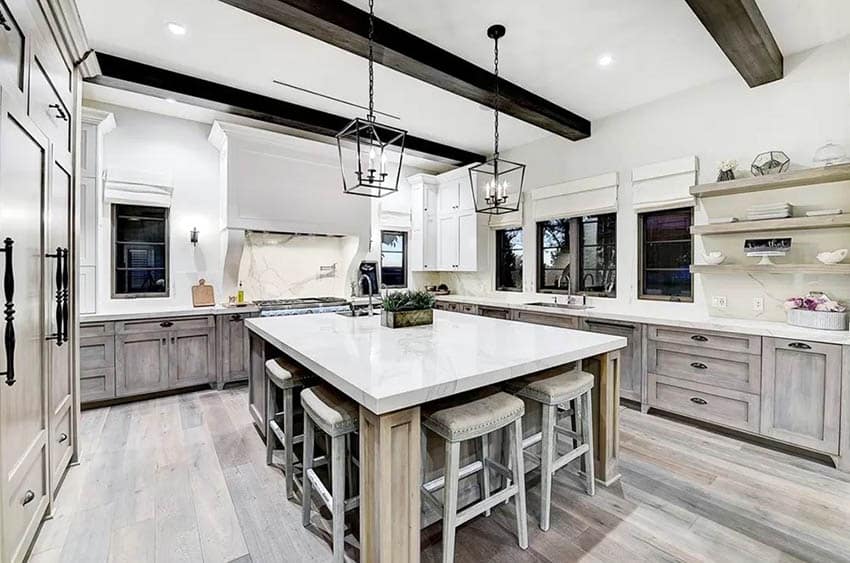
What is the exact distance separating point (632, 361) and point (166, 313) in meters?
4.51

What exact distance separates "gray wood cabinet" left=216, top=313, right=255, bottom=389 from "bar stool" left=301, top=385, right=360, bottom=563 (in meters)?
2.67

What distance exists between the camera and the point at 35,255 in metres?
1.85

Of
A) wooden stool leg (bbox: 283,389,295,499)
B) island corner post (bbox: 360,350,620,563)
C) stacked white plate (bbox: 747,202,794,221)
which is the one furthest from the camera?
stacked white plate (bbox: 747,202,794,221)

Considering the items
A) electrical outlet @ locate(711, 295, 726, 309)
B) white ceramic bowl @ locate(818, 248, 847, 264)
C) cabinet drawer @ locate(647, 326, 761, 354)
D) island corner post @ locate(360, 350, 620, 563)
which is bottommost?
island corner post @ locate(360, 350, 620, 563)

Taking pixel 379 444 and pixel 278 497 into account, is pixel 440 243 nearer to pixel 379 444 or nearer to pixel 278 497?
pixel 278 497

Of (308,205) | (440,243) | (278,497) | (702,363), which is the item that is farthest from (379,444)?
(440,243)

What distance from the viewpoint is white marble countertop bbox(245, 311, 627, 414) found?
1.48 m

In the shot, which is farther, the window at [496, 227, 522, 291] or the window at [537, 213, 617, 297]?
the window at [496, 227, 522, 291]

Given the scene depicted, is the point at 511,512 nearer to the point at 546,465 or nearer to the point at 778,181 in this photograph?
the point at 546,465

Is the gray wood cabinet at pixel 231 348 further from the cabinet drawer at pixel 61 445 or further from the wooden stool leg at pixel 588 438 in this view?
the wooden stool leg at pixel 588 438

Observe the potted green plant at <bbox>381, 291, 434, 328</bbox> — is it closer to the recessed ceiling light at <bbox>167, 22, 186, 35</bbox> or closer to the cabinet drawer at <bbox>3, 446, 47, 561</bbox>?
the cabinet drawer at <bbox>3, 446, 47, 561</bbox>

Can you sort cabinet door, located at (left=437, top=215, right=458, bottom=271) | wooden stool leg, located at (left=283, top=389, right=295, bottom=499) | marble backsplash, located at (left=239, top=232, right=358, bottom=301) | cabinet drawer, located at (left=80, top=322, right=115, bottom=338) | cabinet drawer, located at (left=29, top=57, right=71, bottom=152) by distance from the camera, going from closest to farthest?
cabinet drawer, located at (left=29, top=57, right=71, bottom=152) < wooden stool leg, located at (left=283, top=389, right=295, bottom=499) < cabinet drawer, located at (left=80, top=322, right=115, bottom=338) < marble backsplash, located at (left=239, top=232, right=358, bottom=301) < cabinet door, located at (left=437, top=215, right=458, bottom=271)

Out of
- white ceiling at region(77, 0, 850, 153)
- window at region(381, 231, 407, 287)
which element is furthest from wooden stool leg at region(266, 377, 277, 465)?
window at region(381, 231, 407, 287)

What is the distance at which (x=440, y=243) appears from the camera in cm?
612
